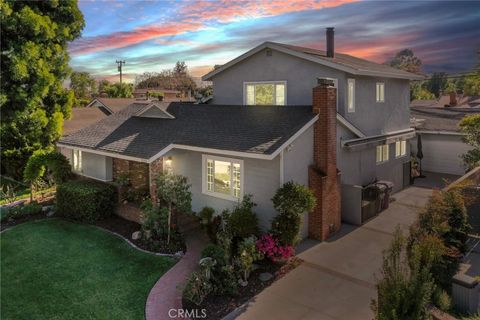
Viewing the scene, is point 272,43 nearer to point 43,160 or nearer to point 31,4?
point 43,160

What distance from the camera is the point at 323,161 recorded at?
13.4 metres

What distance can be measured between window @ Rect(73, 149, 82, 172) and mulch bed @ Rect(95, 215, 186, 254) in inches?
191

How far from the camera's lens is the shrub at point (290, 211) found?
38.3 feet

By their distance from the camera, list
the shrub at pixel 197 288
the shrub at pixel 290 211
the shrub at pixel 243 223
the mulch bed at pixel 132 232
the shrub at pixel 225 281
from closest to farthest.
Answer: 1. the shrub at pixel 197 288
2. the shrub at pixel 225 281
3. the shrub at pixel 290 211
4. the shrub at pixel 243 223
5. the mulch bed at pixel 132 232

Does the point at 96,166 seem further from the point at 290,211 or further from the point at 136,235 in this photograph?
the point at 290,211

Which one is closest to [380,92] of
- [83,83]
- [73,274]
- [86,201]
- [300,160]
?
[300,160]

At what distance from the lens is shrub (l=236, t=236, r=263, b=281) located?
10.4 metres

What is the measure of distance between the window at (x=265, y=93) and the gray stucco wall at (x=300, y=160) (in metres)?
5.72

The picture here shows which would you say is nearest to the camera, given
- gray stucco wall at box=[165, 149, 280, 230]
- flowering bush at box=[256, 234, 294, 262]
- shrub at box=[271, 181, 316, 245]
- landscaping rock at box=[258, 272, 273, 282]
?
landscaping rock at box=[258, 272, 273, 282]

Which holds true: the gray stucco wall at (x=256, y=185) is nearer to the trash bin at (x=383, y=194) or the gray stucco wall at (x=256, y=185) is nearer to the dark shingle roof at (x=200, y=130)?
the dark shingle roof at (x=200, y=130)

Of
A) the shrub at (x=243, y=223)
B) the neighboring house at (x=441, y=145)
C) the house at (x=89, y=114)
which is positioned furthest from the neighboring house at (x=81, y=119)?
the neighboring house at (x=441, y=145)

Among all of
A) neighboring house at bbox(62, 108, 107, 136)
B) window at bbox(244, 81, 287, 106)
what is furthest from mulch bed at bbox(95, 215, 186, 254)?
neighboring house at bbox(62, 108, 107, 136)

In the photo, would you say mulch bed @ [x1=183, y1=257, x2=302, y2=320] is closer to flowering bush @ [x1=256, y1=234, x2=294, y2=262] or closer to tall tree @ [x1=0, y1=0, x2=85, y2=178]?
flowering bush @ [x1=256, y1=234, x2=294, y2=262]

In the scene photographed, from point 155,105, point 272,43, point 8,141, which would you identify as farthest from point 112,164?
point 8,141
